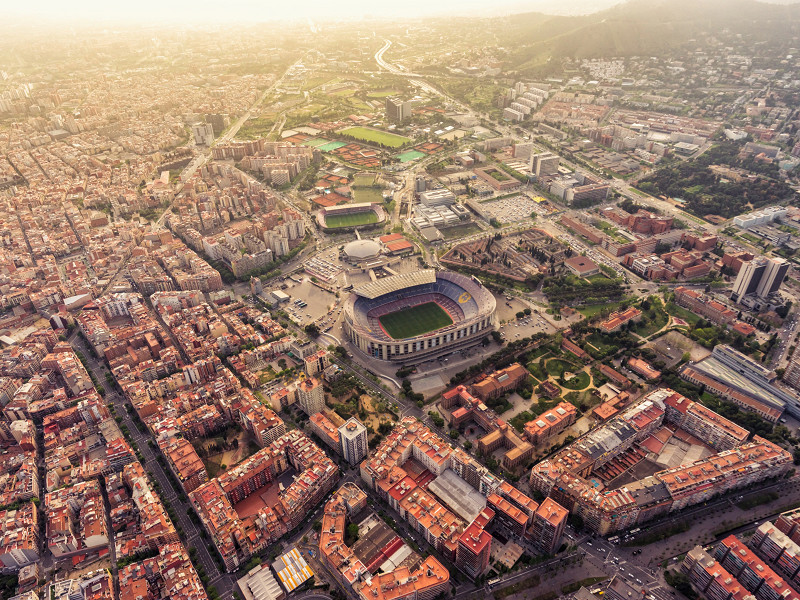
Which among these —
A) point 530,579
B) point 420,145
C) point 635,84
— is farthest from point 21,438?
point 635,84

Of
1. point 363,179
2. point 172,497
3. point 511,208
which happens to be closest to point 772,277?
point 511,208

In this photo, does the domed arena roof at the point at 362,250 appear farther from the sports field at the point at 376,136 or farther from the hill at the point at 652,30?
the hill at the point at 652,30

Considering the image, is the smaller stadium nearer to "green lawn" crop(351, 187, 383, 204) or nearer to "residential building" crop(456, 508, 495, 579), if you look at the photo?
"green lawn" crop(351, 187, 383, 204)

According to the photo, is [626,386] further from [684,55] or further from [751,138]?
[684,55]

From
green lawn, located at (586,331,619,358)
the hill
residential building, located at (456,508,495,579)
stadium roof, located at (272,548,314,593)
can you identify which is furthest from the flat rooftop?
the hill

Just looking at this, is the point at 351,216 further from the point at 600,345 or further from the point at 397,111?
the point at 397,111

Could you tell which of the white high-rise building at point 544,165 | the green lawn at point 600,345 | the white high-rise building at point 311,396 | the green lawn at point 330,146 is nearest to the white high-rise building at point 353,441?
the white high-rise building at point 311,396

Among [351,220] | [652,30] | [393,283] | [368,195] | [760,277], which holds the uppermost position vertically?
[652,30]
